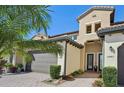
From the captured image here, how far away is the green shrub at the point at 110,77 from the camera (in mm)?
14058

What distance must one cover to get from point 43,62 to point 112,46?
11140 millimetres

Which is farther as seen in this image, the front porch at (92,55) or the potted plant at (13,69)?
the potted plant at (13,69)

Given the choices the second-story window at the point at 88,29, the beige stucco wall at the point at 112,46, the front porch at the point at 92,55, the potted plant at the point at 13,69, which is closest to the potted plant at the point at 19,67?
the potted plant at the point at 13,69

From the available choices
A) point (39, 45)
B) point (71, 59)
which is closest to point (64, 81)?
point (71, 59)

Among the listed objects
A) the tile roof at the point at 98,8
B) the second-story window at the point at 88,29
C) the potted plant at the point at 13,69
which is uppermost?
the tile roof at the point at 98,8

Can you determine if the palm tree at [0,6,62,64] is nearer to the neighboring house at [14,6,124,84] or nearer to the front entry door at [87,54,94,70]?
the neighboring house at [14,6,124,84]

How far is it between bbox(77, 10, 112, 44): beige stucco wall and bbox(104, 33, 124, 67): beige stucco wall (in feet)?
29.3

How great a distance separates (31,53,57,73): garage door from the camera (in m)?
23.1

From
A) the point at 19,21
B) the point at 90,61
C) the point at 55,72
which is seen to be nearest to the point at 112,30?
the point at 55,72

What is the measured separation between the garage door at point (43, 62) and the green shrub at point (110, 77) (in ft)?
29.0

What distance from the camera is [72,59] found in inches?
906

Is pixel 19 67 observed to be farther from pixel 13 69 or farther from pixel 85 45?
pixel 85 45

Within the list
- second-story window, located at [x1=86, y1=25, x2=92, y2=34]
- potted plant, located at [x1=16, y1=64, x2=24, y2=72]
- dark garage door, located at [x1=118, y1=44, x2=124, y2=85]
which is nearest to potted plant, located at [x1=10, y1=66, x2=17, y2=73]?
potted plant, located at [x1=16, y1=64, x2=24, y2=72]

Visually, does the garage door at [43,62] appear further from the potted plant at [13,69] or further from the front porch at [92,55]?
the front porch at [92,55]
